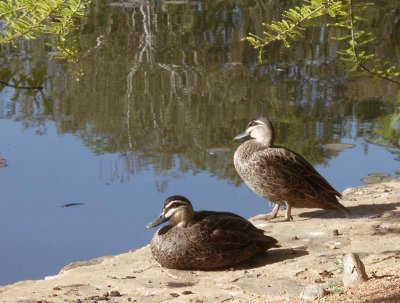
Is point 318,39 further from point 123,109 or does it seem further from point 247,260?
point 247,260

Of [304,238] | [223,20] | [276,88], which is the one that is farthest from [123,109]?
[223,20]

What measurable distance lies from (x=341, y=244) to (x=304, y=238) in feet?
1.26

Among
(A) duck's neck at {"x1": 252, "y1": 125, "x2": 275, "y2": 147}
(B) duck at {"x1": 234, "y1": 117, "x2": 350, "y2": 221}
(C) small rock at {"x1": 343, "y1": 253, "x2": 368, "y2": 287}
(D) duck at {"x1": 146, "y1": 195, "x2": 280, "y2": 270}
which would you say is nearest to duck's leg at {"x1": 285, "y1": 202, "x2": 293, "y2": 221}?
(B) duck at {"x1": 234, "y1": 117, "x2": 350, "y2": 221}

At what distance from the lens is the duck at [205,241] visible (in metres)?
6.40

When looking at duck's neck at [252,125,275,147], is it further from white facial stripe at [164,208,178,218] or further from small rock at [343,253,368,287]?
small rock at [343,253,368,287]

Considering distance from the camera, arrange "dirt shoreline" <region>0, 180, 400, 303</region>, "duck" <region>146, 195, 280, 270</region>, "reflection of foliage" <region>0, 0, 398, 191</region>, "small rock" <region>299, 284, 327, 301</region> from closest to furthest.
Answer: "small rock" <region>299, 284, 327, 301</region> → "dirt shoreline" <region>0, 180, 400, 303</region> → "duck" <region>146, 195, 280, 270</region> → "reflection of foliage" <region>0, 0, 398, 191</region>

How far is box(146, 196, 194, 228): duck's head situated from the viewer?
21.6ft

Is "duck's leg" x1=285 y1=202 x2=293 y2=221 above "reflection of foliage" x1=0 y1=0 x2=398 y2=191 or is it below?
below

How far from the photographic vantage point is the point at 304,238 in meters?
6.89

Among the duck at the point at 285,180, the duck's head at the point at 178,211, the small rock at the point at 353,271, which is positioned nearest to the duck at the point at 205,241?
the duck's head at the point at 178,211

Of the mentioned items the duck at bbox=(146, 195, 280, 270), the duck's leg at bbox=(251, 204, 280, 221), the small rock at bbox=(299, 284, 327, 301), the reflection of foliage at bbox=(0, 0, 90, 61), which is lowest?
the duck's leg at bbox=(251, 204, 280, 221)

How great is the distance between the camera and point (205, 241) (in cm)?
643

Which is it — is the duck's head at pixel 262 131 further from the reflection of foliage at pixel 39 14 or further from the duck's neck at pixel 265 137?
the reflection of foliage at pixel 39 14

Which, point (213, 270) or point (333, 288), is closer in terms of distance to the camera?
point (333, 288)
